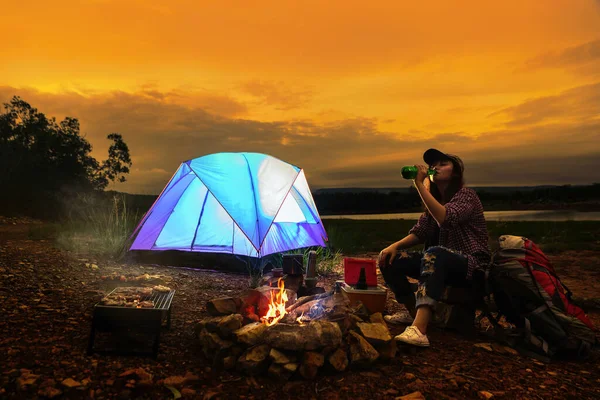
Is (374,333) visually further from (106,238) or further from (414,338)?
(106,238)

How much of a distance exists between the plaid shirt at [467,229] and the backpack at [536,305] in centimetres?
14

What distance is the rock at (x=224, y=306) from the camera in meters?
3.56

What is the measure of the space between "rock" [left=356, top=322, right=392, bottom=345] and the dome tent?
3.44 metres

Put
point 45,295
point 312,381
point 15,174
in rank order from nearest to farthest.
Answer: point 312,381
point 45,295
point 15,174

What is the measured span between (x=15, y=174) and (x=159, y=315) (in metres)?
18.1

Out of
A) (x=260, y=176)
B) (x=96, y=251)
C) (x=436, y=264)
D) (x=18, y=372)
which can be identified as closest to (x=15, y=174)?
(x=96, y=251)

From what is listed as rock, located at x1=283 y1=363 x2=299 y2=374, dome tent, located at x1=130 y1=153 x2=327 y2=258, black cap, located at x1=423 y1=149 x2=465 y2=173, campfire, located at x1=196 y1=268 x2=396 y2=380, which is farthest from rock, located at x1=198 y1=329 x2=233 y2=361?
dome tent, located at x1=130 y1=153 x2=327 y2=258

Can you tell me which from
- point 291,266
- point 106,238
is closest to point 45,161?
point 106,238

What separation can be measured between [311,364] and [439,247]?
145 cm

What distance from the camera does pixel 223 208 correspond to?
664 cm

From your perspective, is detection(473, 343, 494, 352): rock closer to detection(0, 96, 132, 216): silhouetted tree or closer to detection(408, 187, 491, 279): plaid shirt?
detection(408, 187, 491, 279): plaid shirt

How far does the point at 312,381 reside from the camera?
2.74 m

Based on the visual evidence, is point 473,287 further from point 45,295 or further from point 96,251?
point 96,251

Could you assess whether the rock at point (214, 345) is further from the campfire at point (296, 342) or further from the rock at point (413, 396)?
the rock at point (413, 396)
